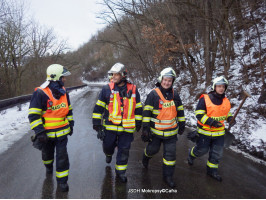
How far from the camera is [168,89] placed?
3.36 meters

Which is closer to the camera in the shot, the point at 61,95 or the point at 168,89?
the point at 61,95

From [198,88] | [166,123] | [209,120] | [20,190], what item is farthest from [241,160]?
[198,88]

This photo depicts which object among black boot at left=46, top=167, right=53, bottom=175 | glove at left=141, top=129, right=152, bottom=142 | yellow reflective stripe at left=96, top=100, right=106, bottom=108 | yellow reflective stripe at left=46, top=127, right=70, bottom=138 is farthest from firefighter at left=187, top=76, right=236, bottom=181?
black boot at left=46, top=167, right=53, bottom=175

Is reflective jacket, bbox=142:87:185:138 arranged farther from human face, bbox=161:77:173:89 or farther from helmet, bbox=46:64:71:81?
helmet, bbox=46:64:71:81

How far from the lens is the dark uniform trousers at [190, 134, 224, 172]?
349 cm

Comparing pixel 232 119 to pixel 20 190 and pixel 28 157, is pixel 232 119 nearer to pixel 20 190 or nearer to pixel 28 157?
pixel 20 190

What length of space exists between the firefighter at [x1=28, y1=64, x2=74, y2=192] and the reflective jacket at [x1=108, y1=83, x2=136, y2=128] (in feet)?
2.60

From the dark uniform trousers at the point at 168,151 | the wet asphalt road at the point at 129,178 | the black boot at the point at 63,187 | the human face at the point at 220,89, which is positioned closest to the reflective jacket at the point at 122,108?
the dark uniform trousers at the point at 168,151

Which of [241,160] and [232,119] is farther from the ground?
[232,119]

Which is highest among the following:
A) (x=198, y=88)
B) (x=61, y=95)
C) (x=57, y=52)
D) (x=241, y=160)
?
(x=57, y=52)

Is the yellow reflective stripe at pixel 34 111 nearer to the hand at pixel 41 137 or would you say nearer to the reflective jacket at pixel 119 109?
the hand at pixel 41 137

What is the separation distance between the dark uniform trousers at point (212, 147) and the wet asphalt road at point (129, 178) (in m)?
0.28

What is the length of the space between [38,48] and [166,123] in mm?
20268

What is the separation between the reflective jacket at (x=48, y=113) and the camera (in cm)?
280
